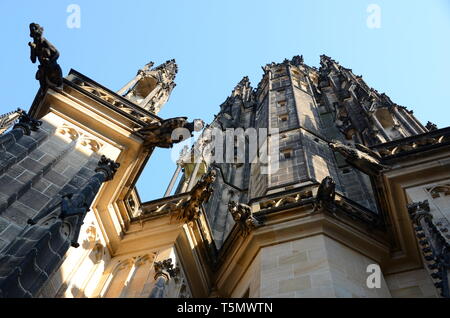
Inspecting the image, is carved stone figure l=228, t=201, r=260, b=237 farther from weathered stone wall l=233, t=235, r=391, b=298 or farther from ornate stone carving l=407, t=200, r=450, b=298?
ornate stone carving l=407, t=200, r=450, b=298

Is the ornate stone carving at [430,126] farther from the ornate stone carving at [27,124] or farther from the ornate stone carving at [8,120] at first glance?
the ornate stone carving at [8,120]

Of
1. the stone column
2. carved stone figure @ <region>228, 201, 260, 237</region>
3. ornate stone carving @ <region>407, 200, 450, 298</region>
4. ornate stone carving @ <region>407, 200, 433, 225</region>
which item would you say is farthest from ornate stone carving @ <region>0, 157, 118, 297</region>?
ornate stone carving @ <region>407, 200, 433, 225</region>

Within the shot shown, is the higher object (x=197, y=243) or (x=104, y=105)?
(x=104, y=105)

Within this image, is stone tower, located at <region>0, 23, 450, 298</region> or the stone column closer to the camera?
stone tower, located at <region>0, 23, 450, 298</region>

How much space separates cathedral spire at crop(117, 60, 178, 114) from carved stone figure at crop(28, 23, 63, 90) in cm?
451

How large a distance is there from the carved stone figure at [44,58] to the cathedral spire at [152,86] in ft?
14.8

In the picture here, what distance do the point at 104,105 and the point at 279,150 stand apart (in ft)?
23.1

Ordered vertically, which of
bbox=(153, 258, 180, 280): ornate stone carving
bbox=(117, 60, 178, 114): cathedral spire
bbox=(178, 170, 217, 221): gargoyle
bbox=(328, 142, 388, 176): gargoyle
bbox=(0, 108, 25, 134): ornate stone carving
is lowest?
bbox=(153, 258, 180, 280): ornate stone carving

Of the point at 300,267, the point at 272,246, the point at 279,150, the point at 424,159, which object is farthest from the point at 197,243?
the point at 279,150

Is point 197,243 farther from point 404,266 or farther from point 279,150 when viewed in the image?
point 279,150

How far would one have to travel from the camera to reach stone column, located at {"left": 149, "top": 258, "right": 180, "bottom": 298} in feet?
24.0
